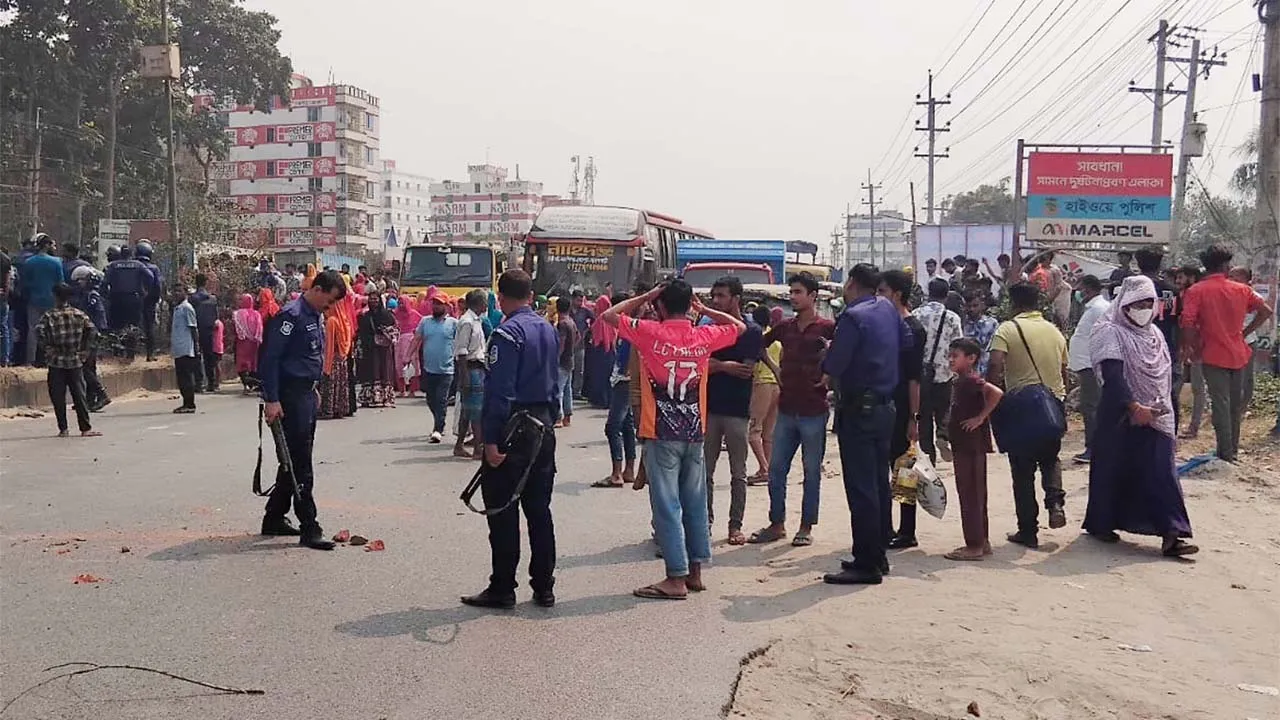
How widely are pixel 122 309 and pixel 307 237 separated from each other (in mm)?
74875

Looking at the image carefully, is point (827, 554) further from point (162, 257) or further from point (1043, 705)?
point (162, 257)

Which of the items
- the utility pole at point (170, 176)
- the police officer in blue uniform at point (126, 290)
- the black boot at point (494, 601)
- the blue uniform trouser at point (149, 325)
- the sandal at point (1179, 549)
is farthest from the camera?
the utility pole at point (170, 176)

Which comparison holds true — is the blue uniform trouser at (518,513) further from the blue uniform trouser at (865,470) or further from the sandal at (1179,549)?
the sandal at (1179,549)

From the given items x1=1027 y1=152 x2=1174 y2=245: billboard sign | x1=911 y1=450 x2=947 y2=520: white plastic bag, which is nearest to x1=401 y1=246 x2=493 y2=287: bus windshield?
x1=1027 y1=152 x2=1174 y2=245: billboard sign

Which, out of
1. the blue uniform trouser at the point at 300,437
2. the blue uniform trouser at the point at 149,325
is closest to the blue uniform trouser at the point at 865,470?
the blue uniform trouser at the point at 300,437

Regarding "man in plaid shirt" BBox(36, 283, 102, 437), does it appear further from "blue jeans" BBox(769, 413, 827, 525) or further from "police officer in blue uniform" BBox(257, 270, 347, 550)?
"blue jeans" BBox(769, 413, 827, 525)

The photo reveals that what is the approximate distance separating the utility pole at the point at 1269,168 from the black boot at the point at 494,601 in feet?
38.6

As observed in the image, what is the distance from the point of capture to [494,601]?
625cm

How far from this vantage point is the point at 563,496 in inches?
398

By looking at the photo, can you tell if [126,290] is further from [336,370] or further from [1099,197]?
[1099,197]

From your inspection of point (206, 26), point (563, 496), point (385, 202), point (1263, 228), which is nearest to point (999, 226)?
point (1263, 228)

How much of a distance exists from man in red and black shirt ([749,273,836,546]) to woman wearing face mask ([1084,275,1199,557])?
1903 millimetres

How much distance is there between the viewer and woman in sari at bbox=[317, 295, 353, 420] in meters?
14.8

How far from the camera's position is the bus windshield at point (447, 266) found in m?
23.1
